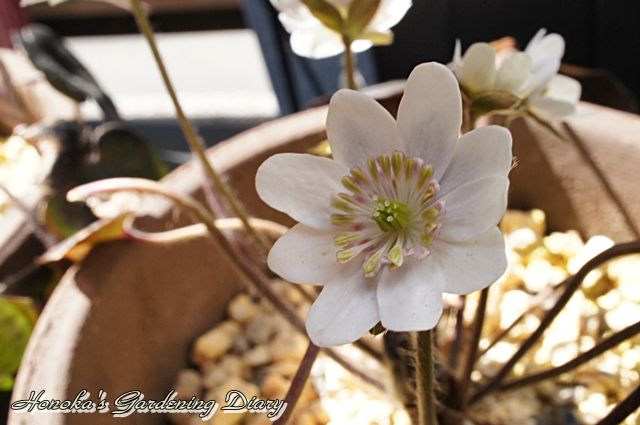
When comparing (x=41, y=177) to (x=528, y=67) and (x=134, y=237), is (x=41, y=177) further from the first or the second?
(x=528, y=67)

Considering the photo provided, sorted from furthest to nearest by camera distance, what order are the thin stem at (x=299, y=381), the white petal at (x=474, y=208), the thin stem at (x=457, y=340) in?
the thin stem at (x=457, y=340)
the thin stem at (x=299, y=381)
the white petal at (x=474, y=208)

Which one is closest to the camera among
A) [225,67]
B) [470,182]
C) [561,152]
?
[470,182]

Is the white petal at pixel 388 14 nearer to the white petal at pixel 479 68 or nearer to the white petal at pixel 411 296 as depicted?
the white petal at pixel 479 68

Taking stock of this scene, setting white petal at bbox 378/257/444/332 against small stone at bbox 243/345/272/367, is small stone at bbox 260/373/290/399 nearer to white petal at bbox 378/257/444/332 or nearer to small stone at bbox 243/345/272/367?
small stone at bbox 243/345/272/367

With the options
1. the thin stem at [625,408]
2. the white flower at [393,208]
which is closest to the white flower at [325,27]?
the white flower at [393,208]

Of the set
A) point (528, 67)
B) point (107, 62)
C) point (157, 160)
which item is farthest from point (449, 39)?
point (107, 62)

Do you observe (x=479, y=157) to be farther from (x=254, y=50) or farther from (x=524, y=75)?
(x=254, y=50)

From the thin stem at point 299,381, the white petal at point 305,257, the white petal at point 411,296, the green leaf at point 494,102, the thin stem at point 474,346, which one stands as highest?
the green leaf at point 494,102
